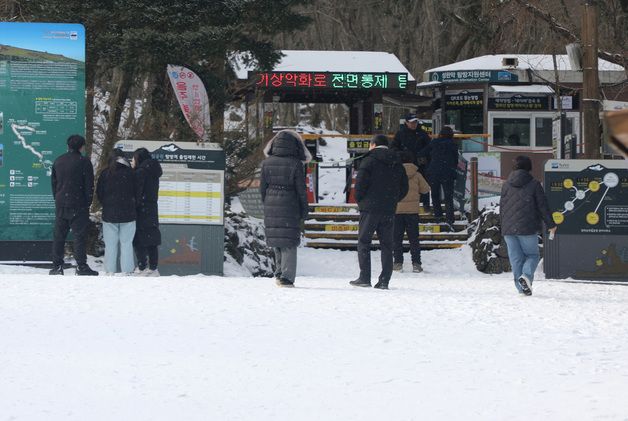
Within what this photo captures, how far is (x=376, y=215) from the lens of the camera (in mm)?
13383

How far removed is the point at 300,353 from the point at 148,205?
668cm

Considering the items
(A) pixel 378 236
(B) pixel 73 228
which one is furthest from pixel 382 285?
(B) pixel 73 228

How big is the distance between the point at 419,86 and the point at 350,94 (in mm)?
2144

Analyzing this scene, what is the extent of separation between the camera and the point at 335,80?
27531 mm

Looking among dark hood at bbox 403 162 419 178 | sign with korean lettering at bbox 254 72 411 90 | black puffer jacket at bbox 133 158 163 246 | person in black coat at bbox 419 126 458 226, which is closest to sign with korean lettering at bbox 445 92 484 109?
sign with korean lettering at bbox 254 72 411 90

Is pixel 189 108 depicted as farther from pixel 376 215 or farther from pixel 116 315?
pixel 116 315

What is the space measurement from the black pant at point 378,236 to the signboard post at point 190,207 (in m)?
3.37

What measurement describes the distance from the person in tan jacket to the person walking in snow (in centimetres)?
442

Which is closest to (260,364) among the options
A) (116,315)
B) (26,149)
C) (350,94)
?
(116,315)

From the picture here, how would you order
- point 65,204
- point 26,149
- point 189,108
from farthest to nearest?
1. point 189,108
2. point 26,149
3. point 65,204

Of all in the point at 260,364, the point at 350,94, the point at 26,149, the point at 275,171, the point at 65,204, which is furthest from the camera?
the point at 350,94

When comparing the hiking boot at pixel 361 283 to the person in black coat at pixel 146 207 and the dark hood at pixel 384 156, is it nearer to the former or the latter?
the dark hood at pixel 384 156

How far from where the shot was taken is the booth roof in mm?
27703

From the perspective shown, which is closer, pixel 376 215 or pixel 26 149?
pixel 376 215
